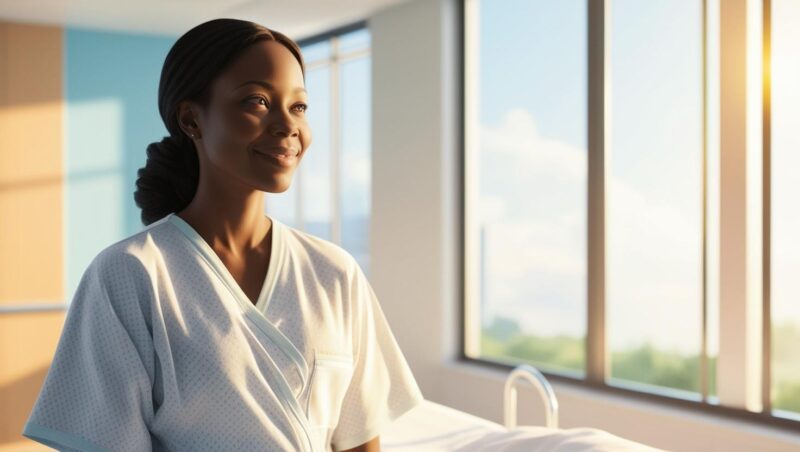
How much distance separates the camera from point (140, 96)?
4.88 m

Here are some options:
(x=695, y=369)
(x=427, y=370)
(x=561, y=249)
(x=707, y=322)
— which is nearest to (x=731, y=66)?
(x=707, y=322)

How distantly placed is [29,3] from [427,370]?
2.63 meters

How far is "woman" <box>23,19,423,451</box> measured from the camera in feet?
2.65

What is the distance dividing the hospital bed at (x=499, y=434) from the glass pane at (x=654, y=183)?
4785 millimetres

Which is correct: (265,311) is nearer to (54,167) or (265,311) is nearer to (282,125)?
(282,125)

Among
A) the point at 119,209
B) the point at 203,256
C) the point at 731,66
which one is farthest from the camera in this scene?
the point at 119,209

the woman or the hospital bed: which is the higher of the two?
the woman

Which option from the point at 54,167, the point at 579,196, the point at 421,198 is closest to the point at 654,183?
the point at 579,196

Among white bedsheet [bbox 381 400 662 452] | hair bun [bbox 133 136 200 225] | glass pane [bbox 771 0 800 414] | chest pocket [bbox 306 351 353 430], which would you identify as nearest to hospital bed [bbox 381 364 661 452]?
white bedsheet [bbox 381 400 662 452]

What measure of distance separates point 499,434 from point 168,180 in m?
1.27

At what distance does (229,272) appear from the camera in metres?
0.90

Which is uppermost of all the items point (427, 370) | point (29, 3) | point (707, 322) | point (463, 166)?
point (29, 3)

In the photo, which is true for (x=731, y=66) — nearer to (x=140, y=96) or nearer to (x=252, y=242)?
(x=252, y=242)

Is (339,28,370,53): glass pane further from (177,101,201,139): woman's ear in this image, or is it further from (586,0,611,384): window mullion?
(177,101,201,139): woman's ear
